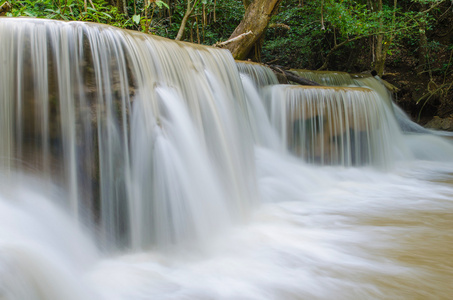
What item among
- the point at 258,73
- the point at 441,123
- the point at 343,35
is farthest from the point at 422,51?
the point at 258,73

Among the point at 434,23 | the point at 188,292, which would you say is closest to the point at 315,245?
the point at 188,292

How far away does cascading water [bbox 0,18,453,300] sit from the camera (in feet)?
7.09

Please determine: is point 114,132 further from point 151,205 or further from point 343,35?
point 343,35

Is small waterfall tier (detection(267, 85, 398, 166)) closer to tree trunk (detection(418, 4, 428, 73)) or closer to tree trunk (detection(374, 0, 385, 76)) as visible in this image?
tree trunk (detection(374, 0, 385, 76))

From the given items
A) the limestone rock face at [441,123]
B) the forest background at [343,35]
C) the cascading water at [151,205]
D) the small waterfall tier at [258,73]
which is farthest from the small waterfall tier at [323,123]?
the limestone rock face at [441,123]

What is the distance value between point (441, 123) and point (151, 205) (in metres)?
9.34

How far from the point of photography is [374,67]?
1076 cm

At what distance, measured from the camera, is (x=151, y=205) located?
2.76 metres

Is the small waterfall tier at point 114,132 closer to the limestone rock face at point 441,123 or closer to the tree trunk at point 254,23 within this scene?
the tree trunk at point 254,23

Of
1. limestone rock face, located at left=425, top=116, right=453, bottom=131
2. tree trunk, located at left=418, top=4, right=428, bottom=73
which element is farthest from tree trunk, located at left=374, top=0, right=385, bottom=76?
limestone rock face, located at left=425, top=116, right=453, bottom=131

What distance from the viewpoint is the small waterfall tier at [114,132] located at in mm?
2410

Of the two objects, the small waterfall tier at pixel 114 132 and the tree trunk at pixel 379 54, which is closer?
the small waterfall tier at pixel 114 132

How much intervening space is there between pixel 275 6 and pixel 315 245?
6.56 meters

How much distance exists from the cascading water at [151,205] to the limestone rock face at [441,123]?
21.7ft
